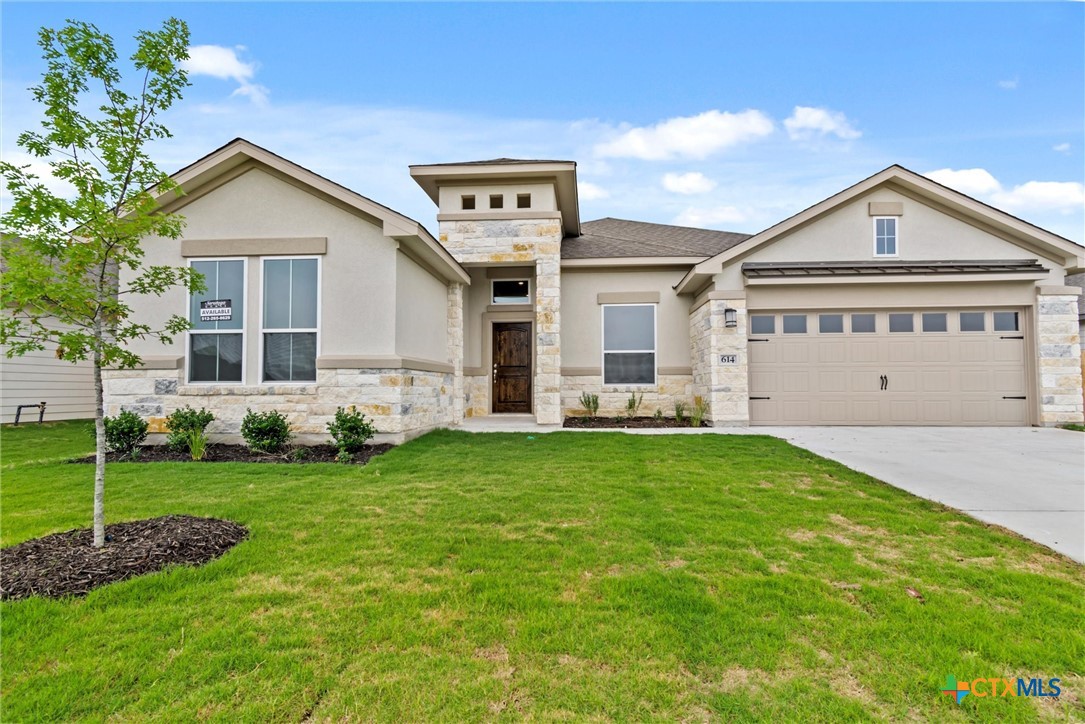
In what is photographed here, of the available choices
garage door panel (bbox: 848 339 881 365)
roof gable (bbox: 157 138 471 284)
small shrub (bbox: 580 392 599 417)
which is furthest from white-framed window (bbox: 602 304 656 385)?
roof gable (bbox: 157 138 471 284)

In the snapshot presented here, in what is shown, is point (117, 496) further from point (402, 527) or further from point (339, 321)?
point (339, 321)

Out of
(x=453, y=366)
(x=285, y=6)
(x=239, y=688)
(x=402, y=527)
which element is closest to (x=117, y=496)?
(x=402, y=527)

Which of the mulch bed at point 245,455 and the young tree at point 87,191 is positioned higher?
the young tree at point 87,191

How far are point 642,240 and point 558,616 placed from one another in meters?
12.6

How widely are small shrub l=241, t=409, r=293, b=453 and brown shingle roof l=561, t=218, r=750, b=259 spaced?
748cm

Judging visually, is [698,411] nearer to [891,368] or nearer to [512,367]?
[891,368]

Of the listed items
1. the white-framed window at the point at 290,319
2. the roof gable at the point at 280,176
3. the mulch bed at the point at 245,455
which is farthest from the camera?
the white-framed window at the point at 290,319

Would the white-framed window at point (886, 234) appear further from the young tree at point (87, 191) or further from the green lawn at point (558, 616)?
the young tree at point (87, 191)

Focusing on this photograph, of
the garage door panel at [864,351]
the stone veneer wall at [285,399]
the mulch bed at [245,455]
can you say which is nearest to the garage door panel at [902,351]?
the garage door panel at [864,351]

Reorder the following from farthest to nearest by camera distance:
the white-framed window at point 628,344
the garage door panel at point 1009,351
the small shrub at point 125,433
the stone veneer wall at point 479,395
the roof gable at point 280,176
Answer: the stone veneer wall at point 479,395 → the white-framed window at point 628,344 → the garage door panel at point 1009,351 → the roof gable at point 280,176 → the small shrub at point 125,433

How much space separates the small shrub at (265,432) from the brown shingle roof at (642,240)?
748cm

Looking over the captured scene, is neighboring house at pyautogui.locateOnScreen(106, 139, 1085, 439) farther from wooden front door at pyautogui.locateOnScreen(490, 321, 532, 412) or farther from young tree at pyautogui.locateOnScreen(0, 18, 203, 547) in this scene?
young tree at pyautogui.locateOnScreen(0, 18, 203, 547)

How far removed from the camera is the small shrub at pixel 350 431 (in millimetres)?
7406

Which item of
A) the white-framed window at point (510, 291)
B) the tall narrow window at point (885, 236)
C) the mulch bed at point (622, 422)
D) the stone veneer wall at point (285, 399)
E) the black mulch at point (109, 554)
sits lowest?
the black mulch at point (109, 554)
